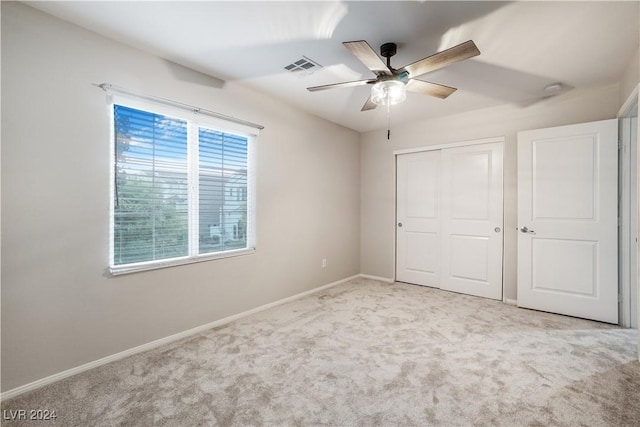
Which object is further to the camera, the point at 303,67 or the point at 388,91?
the point at 303,67

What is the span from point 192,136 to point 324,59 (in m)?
1.41

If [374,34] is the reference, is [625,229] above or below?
below

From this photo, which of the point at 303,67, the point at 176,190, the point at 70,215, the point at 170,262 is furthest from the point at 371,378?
the point at 303,67

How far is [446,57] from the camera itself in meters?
1.83

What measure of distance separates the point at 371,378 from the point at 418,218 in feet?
9.35

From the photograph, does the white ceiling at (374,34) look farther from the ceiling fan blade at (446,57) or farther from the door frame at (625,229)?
the door frame at (625,229)

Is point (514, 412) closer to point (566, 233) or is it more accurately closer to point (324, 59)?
point (566, 233)

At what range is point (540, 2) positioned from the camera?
5.81ft

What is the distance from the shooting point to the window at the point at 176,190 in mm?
2281

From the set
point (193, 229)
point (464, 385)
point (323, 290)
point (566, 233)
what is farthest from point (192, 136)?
point (566, 233)

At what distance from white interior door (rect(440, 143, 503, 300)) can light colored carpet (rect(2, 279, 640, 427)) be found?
86 cm

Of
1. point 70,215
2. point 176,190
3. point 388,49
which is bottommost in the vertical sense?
point 70,215

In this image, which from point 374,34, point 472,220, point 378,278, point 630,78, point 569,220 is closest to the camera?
point 374,34

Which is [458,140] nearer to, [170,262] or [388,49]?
[388,49]
